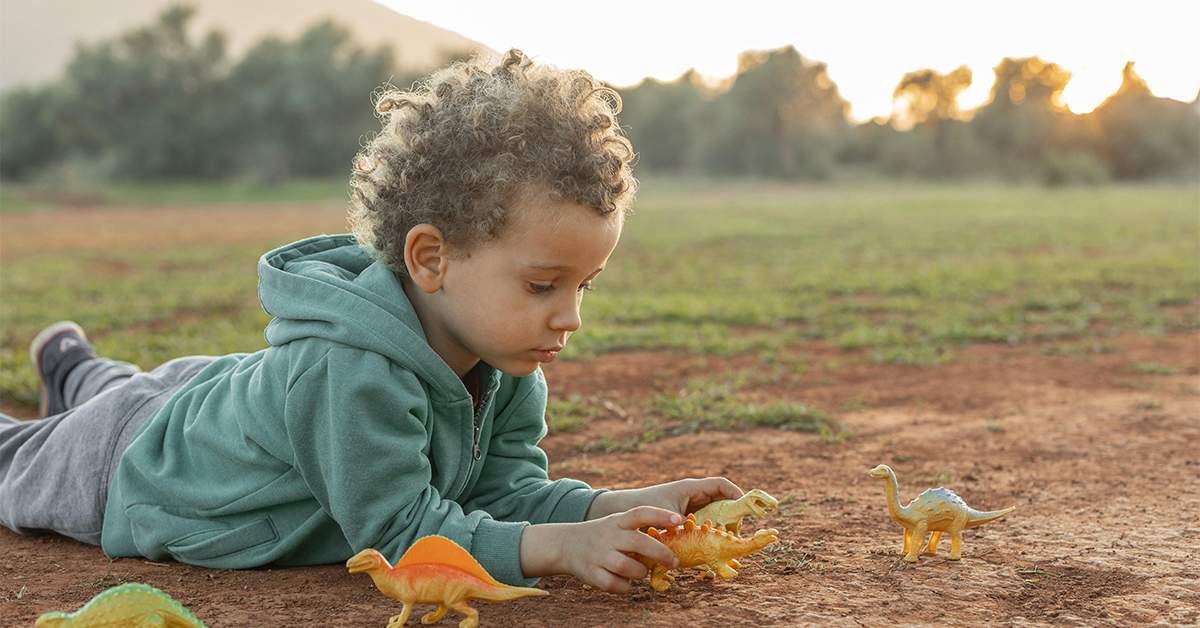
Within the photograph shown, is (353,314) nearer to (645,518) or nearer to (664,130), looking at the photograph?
(645,518)

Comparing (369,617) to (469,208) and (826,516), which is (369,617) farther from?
(826,516)

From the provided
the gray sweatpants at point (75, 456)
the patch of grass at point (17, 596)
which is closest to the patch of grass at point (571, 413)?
the gray sweatpants at point (75, 456)

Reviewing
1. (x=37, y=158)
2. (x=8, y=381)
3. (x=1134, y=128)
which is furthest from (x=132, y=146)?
(x=1134, y=128)

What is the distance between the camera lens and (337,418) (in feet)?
6.95

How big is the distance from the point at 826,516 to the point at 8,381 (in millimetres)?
4187

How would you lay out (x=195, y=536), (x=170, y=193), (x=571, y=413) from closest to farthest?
(x=195, y=536)
(x=571, y=413)
(x=170, y=193)

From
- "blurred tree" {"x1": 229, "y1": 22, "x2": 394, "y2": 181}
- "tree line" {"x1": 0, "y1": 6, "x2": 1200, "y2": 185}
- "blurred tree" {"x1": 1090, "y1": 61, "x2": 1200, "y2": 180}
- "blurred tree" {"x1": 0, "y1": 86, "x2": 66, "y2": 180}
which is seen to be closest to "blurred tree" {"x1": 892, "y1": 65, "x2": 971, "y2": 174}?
"tree line" {"x1": 0, "y1": 6, "x2": 1200, "y2": 185}

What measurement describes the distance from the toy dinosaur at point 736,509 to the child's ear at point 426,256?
85cm

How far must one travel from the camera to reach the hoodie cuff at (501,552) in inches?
84.4

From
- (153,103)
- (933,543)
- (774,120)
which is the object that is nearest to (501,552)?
(933,543)

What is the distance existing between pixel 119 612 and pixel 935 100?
2067 inches

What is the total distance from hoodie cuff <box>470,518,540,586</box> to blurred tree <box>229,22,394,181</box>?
32.2 meters

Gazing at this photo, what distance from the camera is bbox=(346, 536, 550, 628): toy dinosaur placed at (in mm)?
1957

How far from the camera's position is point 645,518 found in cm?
205
